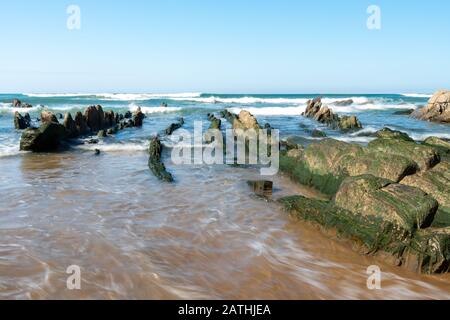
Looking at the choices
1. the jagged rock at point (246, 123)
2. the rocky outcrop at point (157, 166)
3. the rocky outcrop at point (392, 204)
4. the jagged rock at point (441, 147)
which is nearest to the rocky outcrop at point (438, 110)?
the jagged rock at point (246, 123)

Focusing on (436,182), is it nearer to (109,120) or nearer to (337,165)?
(337,165)

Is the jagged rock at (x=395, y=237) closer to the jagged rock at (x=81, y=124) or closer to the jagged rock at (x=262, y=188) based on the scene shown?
the jagged rock at (x=262, y=188)

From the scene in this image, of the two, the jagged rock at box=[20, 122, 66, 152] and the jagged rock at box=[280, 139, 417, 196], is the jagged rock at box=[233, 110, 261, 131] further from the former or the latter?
the jagged rock at box=[20, 122, 66, 152]

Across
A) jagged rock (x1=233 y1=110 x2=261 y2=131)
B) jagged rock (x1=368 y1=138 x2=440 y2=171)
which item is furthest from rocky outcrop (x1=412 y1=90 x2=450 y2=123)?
jagged rock (x1=368 y1=138 x2=440 y2=171)

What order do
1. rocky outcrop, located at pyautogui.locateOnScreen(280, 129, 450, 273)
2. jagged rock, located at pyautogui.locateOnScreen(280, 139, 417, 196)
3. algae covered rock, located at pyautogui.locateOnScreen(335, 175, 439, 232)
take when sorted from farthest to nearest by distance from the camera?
jagged rock, located at pyautogui.locateOnScreen(280, 139, 417, 196) → algae covered rock, located at pyautogui.locateOnScreen(335, 175, 439, 232) → rocky outcrop, located at pyautogui.locateOnScreen(280, 129, 450, 273)

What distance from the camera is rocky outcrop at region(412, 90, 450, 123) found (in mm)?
30944

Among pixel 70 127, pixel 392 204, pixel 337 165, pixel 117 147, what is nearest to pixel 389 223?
pixel 392 204

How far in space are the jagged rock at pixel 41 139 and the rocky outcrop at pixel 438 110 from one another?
28363 mm

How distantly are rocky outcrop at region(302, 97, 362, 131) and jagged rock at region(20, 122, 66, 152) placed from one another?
16441 mm

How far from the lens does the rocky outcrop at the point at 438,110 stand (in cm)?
3094

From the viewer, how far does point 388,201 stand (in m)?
5.80

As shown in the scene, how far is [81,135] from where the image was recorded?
19.3 meters
